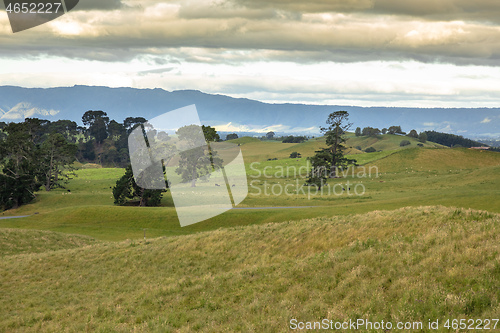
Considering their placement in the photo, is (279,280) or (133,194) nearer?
(279,280)

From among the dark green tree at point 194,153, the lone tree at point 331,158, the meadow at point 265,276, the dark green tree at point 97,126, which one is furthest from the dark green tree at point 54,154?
the dark green tree at point 97,126

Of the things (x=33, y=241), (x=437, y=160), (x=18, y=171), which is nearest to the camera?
(x=33, y=241)

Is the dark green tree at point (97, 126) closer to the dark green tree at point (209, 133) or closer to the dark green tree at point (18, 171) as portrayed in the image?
the dark green tree at point (18, 171)

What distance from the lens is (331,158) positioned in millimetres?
93625

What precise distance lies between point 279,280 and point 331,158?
79.6m

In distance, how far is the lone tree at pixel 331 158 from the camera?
8844 centimetres

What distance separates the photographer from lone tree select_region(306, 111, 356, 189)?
88.4m

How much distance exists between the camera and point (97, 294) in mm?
20172

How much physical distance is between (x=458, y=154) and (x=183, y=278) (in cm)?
11636

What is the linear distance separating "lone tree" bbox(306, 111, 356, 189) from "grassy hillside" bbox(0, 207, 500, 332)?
58.6 metres

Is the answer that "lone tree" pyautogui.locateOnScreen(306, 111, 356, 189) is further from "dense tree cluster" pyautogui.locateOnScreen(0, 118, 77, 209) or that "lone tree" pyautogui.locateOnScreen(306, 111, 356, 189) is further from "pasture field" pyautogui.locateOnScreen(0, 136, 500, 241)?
"dense tree cluster" pyautogui.locateOnScreen(0, 118, 77, 209)

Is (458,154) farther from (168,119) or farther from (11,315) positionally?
(11,315)

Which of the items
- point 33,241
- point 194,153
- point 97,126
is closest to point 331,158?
point 194,153

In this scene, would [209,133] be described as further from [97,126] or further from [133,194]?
[97,126]
